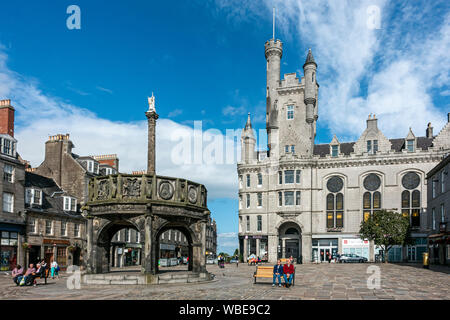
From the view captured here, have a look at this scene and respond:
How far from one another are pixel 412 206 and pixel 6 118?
49422 mm

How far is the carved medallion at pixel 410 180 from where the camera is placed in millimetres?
56344

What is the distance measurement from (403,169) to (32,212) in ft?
150

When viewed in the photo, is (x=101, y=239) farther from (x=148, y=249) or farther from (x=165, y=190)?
(x=165, y=190)

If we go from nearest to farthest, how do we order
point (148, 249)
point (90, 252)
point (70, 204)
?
point (148, 249) → point (90, 252) → point (70, 204)

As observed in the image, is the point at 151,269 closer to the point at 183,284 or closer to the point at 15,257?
the point at 183,284

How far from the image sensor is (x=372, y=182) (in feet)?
192

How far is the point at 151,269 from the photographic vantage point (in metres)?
21.0

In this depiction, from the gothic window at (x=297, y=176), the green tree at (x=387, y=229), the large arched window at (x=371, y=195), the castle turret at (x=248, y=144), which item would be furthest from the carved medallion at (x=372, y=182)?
the castle turret at (x=248, y=144)

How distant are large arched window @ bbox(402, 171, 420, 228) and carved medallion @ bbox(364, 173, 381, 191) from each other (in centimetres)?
331

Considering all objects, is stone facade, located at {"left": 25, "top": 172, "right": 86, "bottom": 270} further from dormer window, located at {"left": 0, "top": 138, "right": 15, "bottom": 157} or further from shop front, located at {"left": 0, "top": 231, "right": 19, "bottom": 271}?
dormer window, located at {"left": 0, "top": 138, "right": 15, "bottom": 157}

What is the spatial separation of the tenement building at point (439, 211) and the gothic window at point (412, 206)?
4.98 metres

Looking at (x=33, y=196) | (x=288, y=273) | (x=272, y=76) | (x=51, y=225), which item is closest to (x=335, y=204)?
(x=272, y=76)

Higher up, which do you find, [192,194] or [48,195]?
[48,195]

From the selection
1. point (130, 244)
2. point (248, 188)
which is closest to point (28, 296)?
point (130, 244)
